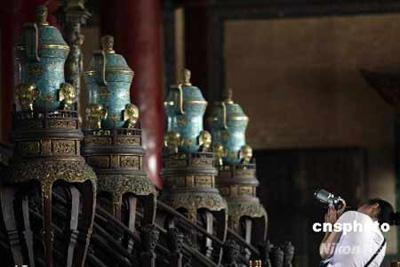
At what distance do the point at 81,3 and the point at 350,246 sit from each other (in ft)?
22.1

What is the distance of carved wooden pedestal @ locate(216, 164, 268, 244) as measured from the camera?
18.0 m

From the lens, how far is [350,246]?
403 inches

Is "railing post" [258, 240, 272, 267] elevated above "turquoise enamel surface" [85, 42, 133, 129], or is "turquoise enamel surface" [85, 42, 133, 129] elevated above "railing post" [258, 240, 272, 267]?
"turquoise enamel surface" [85, 42, 133, 129]

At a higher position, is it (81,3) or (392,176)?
(81,3)

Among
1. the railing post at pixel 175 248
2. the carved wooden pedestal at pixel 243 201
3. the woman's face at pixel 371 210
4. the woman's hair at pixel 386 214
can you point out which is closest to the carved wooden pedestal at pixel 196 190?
the carved wooden pedestal at pixel 243 201

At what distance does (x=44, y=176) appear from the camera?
1241 cm

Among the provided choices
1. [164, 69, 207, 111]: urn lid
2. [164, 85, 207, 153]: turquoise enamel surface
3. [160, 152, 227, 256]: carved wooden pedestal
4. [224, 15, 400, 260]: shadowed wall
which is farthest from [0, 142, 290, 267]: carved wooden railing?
[224, 15, 400, 260]: shadowed wall

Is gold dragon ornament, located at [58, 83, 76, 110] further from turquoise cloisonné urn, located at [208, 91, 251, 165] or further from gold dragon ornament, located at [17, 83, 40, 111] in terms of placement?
turquoise cloisonné urn, located at [208, 91, 251, 165]

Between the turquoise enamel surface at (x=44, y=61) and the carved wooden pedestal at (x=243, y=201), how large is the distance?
5.35m

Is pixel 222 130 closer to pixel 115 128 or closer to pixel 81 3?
pixel 81 3

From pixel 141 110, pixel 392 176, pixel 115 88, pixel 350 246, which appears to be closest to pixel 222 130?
pixel 141 110

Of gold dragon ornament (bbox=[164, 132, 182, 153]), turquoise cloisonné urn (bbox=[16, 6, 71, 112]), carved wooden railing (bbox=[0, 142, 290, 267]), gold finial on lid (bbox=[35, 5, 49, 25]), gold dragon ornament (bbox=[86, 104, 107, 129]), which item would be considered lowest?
carved wooden railing (bbox=[0, 142, 290, 267])

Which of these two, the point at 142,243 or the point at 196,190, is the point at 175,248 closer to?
the point at 142,243

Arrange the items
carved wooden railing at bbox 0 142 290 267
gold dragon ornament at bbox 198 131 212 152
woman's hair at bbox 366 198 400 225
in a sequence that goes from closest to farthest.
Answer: woman's hair at bbox 366 198 400 225
carved wooden railing at bbox 0 142 290 267
gold dragon ornament at bbox 198 131 212 152
